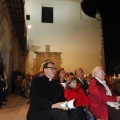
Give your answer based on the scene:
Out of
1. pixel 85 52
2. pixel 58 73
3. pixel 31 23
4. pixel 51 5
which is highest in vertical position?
pixel 51 5

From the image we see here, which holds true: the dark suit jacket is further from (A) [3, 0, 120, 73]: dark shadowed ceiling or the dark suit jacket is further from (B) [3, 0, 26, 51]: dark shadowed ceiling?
(A) [3, 0, 120, 73]: dark shadowed ceiling

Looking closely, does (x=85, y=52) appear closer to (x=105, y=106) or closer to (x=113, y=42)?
(x=113, y=42)

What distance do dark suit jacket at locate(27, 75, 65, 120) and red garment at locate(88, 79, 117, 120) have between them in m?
0.72

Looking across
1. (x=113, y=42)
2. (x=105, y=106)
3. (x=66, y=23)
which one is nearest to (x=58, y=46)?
(x=66, y=23)

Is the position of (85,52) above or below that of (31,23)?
below

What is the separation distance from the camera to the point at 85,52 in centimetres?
2052

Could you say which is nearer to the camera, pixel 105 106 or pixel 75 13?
pixel 105 106

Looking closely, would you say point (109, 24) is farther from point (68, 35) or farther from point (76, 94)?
point (76, 94)

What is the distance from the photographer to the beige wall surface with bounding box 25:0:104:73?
790 inches

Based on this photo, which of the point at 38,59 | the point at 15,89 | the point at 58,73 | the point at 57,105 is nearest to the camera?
the point at 57,105

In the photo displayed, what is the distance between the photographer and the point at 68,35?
806 inches

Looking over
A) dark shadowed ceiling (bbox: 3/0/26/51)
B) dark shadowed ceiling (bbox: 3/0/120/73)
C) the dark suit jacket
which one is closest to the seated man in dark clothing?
the dark suit jacket

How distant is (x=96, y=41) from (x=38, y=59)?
5.73 metres

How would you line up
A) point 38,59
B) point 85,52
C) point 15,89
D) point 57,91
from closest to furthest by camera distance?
point 57,91, point 15,89, point 38,59, point 85,52
